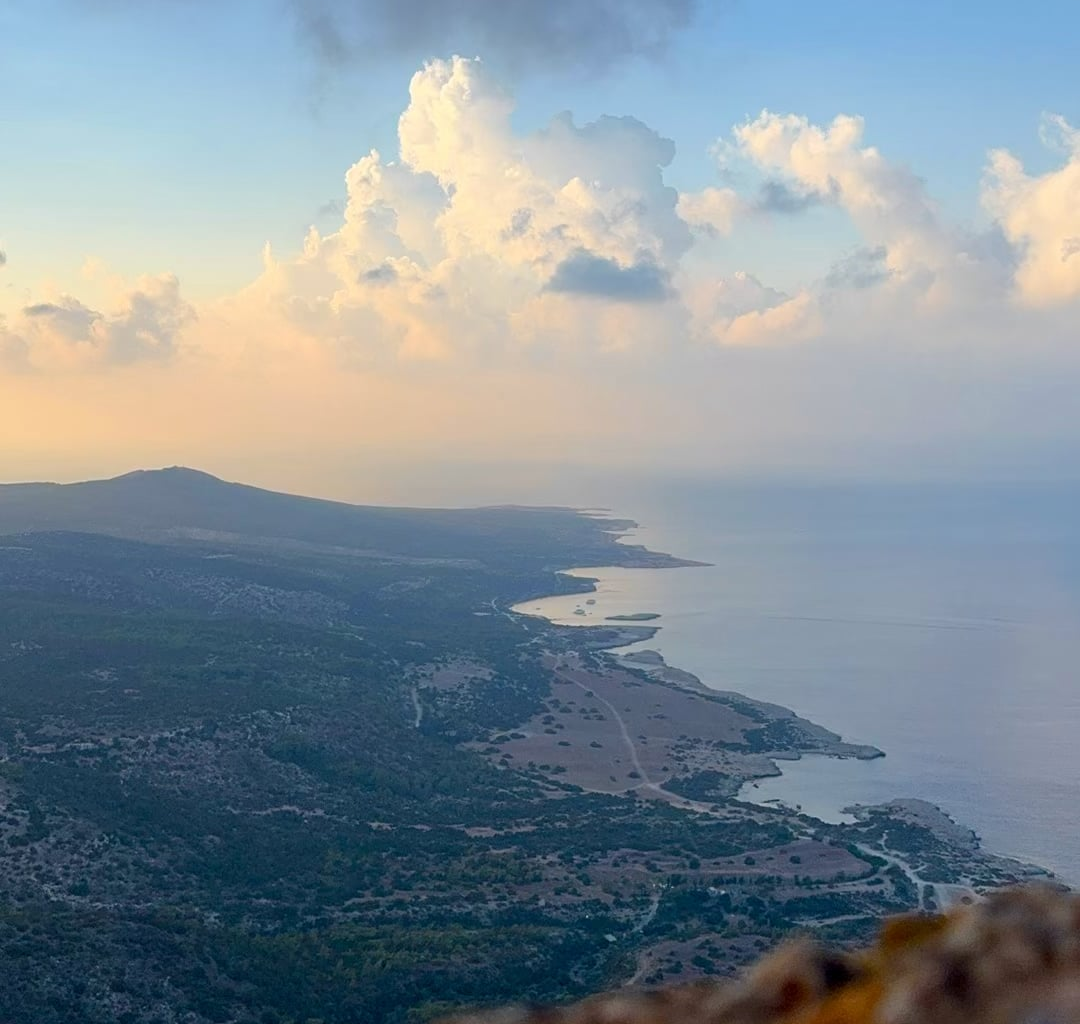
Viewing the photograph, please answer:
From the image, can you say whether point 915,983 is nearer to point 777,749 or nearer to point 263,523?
point 777,749

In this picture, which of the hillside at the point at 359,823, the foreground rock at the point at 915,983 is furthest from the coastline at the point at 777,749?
the foreground rock at the point at 915,983

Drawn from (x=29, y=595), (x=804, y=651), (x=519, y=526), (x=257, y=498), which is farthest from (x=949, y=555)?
(x=29, y=595)

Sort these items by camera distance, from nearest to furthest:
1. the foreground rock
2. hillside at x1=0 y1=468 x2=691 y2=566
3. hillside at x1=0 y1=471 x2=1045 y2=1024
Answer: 1. the foreground rock
2. hillside at x1=0 y1=471 x2=1045 y2=1024
3. hillside at x1=0 y1=468 x2=691 y2=566

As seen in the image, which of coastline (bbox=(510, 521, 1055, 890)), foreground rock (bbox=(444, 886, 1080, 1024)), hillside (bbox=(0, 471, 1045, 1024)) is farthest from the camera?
coastline (bbox=(510, 521, 1055, 890))

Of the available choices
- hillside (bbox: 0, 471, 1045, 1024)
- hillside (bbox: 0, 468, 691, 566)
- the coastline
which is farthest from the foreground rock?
hillside (bbox: 0, 468, 691, 566)

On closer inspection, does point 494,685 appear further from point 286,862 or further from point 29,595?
point 286,862

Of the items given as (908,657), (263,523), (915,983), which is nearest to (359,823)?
(915,983)

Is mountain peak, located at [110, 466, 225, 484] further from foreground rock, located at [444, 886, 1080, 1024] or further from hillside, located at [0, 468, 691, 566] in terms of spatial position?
foreground rock, located at [444, 886, 1080, 1024]
